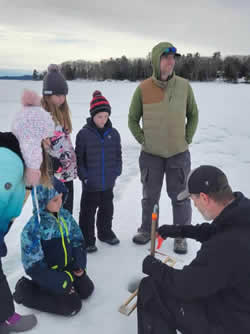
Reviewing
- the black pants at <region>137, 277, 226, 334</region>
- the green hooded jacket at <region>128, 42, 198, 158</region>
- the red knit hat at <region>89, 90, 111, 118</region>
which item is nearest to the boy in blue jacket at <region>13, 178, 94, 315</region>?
the black pants at <region>137, 277, 226, 334</region>

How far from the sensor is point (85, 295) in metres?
2.39

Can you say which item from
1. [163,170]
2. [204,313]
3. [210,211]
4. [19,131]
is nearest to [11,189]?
[19,131]

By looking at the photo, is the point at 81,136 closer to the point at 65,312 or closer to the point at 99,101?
the point at 99,101

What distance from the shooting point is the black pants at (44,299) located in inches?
86.2

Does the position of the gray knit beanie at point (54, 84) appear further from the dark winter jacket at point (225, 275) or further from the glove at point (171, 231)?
the dark winter jacket at point (225, 275)

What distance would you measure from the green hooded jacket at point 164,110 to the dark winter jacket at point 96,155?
39cm

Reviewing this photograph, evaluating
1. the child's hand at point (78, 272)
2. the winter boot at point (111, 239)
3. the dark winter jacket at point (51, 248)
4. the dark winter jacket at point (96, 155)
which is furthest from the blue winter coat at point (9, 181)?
the winter boot at point (111, 239)

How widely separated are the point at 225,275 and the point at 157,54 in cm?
222

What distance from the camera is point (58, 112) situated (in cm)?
279

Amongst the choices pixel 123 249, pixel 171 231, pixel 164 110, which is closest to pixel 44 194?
pixel 171 231

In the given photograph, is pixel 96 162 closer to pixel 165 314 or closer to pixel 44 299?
pixel 44 299

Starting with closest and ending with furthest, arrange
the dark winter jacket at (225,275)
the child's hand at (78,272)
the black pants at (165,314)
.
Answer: the dark winter jacket at (225,275) < the black pants at (165,314) < the child's hand at (78,272)

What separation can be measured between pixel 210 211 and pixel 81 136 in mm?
1617

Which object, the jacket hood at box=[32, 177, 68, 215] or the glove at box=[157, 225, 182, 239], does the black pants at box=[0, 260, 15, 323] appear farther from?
the glove at box=[157, 225, 182, 239]
